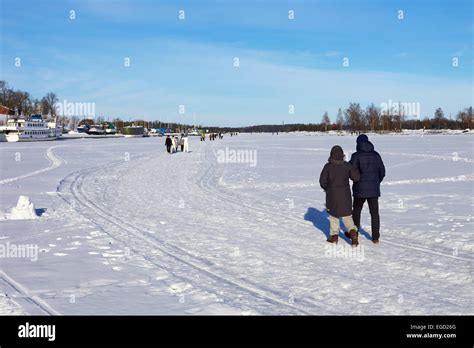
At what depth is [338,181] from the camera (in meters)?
7.05

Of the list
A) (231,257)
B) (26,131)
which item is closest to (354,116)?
(26,131)

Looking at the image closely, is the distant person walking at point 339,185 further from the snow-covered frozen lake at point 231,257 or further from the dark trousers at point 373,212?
the snow-covered frozen lake at point 231,257

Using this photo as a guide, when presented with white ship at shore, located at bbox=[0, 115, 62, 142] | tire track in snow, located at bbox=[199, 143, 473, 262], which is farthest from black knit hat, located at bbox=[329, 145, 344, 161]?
white ship at shore, located at bbox=[0, 115, 62, 142]

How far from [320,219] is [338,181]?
2591mm

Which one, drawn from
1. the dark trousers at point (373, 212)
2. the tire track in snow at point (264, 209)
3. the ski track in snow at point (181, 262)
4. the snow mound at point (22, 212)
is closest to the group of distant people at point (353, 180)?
the dark trousers at point (373, 212)

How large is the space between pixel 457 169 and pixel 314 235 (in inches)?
586

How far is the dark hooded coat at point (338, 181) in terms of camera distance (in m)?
7.05

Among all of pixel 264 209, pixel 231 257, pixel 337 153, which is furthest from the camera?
pixel 264 209

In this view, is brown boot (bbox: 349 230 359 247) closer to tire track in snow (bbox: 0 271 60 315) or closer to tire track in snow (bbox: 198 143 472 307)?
tire track in snow (bbox: 198 143 472 307)

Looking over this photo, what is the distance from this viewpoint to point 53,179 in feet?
56.0

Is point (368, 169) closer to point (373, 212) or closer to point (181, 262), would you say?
point (373, 212)

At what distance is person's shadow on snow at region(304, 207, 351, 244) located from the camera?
8.14 m
